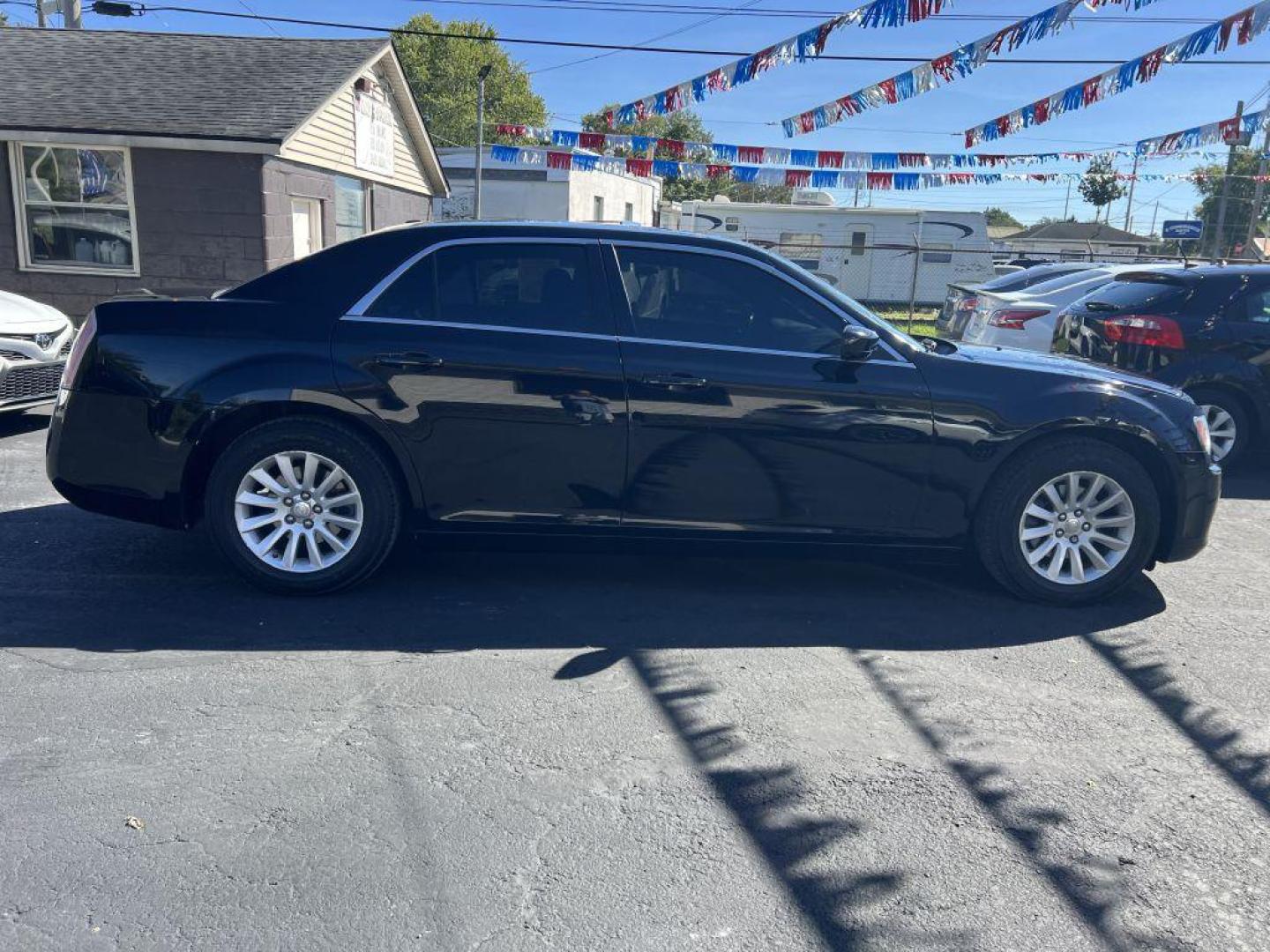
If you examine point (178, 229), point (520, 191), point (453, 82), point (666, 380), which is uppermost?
point (453, 82)

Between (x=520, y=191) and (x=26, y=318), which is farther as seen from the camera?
(x=520, y=191)

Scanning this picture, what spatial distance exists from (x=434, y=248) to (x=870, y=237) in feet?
88.7

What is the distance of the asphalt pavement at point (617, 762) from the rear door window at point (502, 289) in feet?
3.67

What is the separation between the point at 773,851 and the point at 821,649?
1548mm

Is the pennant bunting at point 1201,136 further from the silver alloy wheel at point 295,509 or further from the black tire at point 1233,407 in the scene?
the silver alloy wheel at point 295,509

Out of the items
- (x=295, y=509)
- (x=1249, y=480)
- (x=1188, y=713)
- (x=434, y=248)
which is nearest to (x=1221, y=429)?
(x=1249, y=480)

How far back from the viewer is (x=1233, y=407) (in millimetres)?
8023

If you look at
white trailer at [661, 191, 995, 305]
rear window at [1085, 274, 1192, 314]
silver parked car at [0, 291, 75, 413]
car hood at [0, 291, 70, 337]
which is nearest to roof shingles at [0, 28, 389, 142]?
car hood at [0, 291, 70, 337]

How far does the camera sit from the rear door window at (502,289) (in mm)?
4762

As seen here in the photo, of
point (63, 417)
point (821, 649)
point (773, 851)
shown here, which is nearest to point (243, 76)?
point (63, 417)

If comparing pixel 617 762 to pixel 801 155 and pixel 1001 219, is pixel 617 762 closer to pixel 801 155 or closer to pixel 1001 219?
pixel 801 155

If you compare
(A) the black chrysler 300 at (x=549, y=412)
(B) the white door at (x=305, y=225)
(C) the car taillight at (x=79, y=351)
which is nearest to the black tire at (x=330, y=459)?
(A) the black chrysler 300 at (x=549, y=412)

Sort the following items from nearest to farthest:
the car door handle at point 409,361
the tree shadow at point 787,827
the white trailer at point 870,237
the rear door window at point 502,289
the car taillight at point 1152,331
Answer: the tree shadow at point 787,827, the car door handle at point 409,361, the rear door window at point 502,289, the car taillight at point 1152,331, the white trailer at point 870,237

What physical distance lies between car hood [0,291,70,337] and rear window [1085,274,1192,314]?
27.1 feet
